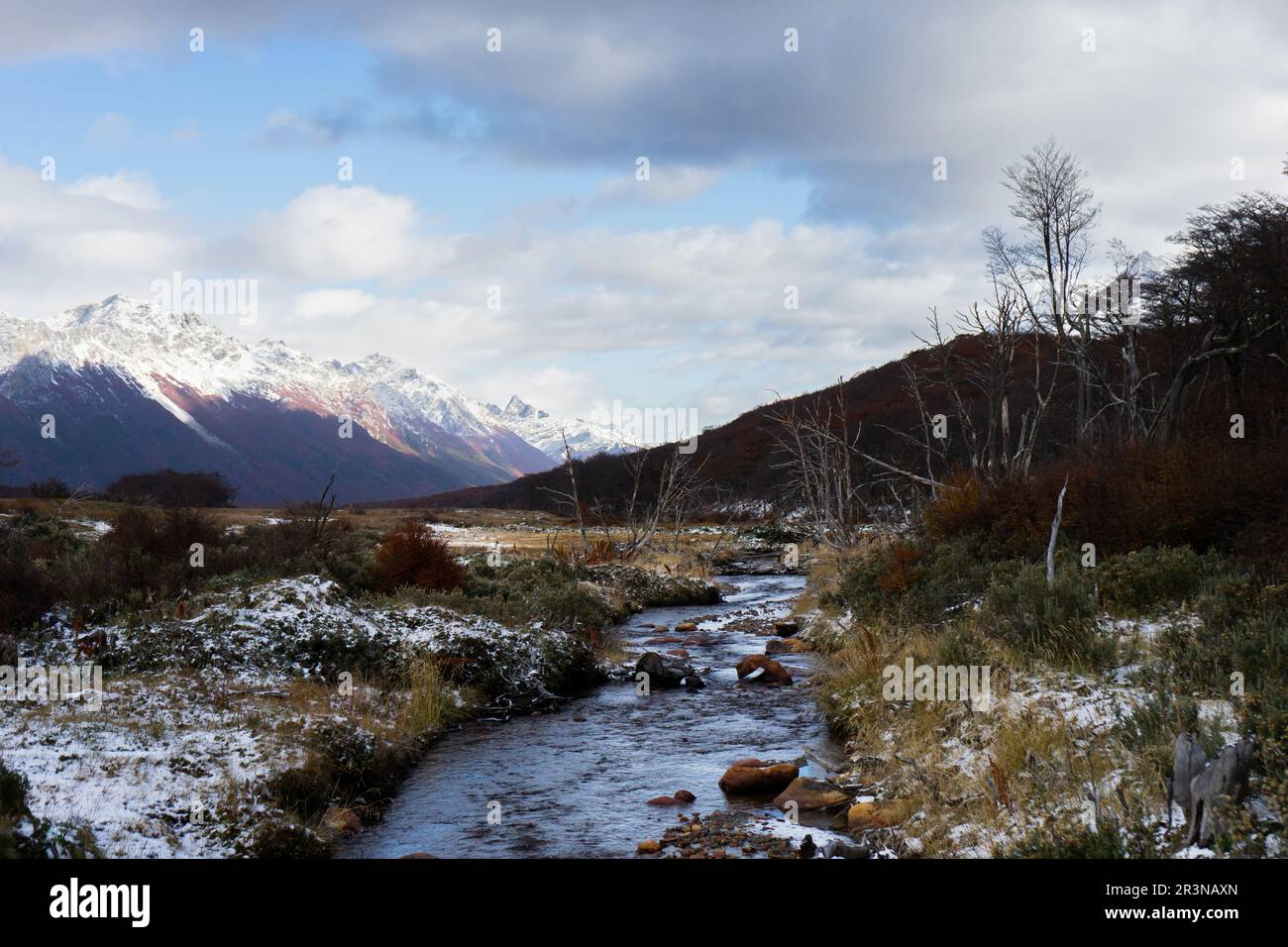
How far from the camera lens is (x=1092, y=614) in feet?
38.3

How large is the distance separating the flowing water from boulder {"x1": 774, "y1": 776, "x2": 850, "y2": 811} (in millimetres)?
222

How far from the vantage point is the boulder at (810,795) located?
982 cm

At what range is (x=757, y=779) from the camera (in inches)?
420

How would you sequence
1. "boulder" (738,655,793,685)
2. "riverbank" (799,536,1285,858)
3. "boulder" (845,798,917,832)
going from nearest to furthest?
"riverbank" (799,536,1285,858) → "boulder" (845,798,917,832) → "boulder" (738,655,793,685)

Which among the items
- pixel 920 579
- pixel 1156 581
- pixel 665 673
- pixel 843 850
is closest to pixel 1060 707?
pixel 843 850

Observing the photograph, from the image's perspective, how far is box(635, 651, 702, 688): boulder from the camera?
55.5 ft

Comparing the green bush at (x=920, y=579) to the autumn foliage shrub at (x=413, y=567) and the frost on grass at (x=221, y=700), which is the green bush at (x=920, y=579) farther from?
the autumn foliage shrub at (x=413, y=567)

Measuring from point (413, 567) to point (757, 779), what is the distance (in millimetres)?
11596

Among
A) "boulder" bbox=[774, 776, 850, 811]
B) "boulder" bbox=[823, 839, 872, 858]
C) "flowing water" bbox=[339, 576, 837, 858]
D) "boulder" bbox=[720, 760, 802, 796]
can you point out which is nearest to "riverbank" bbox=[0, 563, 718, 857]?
"flowing water" bbox=[339, 576, 837, 858]

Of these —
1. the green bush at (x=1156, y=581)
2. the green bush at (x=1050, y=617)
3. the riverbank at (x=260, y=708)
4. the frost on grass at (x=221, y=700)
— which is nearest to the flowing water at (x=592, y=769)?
the riverbank at (x=260, y=708)

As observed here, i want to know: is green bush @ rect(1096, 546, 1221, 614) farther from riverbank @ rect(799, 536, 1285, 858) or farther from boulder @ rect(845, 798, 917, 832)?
boulder @ rect(845, 798, 917, 832)
